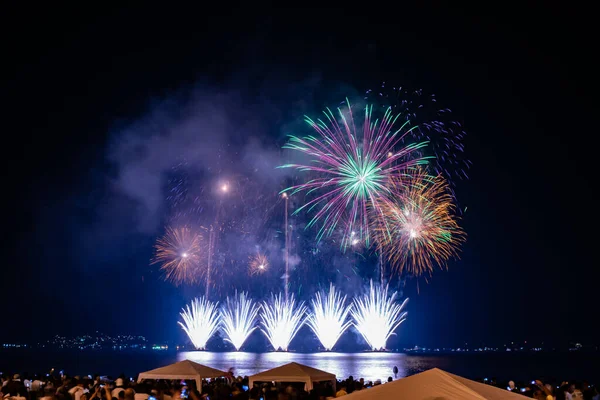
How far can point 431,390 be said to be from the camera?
20.5ft

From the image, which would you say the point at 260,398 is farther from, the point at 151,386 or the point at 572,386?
the point at 572,386

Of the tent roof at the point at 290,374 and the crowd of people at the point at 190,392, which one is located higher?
the tent roof at the point at 290,374

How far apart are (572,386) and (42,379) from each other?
18529mm

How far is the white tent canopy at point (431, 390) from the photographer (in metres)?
6.17

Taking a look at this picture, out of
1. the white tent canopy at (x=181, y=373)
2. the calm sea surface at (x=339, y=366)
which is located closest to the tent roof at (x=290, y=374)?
the white tent canopy at (x=181, y=373)

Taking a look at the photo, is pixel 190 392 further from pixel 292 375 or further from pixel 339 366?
pixel 339 366

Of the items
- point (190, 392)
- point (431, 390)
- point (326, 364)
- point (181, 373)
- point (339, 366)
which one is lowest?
point (190, 392)

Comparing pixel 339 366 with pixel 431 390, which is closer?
pixel 431 390

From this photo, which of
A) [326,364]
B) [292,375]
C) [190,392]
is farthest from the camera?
[326,364]

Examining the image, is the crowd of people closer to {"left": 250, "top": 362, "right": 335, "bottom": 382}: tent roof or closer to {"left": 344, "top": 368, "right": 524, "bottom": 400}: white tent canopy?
{"left": 250, "top": 362, "right": 335, "bottom": 382}: tent roof

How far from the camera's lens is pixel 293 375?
19344mm

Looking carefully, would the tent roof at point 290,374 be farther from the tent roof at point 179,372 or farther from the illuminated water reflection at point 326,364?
the illuminated water reflection at point 326,364

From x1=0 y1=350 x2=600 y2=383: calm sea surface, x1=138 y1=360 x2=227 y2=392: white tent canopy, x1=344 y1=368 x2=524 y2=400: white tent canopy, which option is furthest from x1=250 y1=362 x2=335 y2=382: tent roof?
x1=0 y1=350 x2=600 y2=383: calm sea surface

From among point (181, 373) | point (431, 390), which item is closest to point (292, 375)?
point (181, 373)
